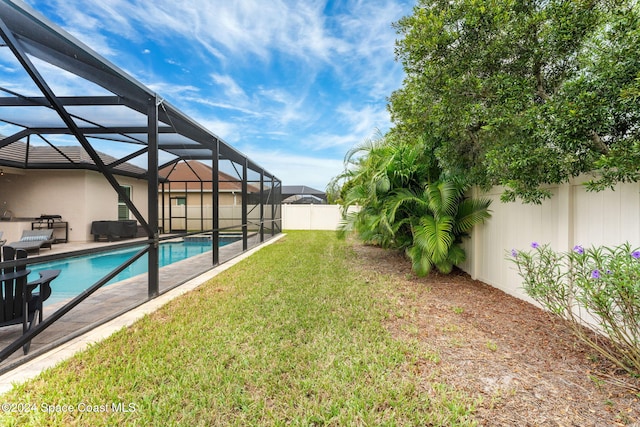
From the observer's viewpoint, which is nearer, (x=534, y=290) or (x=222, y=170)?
(x=534, y=290)

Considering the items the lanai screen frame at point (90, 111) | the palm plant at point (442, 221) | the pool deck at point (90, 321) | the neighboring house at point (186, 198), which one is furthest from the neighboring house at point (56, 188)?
the palm plant at point (442, 221)

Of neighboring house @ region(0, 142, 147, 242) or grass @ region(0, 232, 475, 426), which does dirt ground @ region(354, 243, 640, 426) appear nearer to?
grass @ region(0, 232, 475, 426)

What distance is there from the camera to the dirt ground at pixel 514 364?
190cm

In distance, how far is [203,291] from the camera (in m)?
4.83

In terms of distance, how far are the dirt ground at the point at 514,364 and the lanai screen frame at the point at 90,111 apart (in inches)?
146

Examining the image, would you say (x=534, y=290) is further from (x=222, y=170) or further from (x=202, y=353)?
(x=222, y=170)

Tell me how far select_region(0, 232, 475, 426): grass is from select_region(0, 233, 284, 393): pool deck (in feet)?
0.81

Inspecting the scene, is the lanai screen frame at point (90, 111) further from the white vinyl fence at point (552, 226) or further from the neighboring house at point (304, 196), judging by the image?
the neighboring house at point (304, 196)

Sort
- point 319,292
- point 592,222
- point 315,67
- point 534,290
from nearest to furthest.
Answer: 1. point 534,290
2. point 592,222
3. point 319,292
4. point 315,67

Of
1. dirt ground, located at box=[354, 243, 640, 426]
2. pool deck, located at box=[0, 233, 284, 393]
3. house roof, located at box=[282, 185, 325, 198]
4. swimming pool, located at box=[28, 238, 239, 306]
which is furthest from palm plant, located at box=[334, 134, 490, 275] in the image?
house roof, located at box=[282, 185, 325, 198]

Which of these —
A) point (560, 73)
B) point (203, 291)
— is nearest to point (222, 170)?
point (203, 291)

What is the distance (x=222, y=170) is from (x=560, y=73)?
27.5 feet

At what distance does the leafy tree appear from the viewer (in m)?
2.44

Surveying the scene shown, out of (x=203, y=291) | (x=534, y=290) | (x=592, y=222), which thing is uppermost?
(x=592, y=222)
